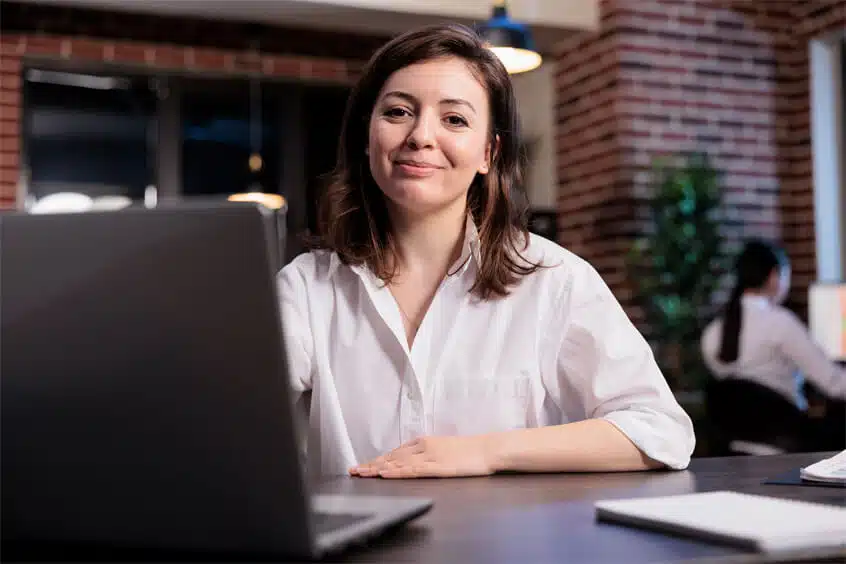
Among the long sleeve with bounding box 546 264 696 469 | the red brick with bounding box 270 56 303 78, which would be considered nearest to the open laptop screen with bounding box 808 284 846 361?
the long sleeve with bounding box 546 264 696 469

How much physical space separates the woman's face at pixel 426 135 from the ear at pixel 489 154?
0.08 metres

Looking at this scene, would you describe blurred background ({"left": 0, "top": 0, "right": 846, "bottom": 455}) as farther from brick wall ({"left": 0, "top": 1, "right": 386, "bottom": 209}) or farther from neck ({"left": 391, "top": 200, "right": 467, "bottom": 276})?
neck ({"left": 391, "top": 200, "right": 467, "bottom": 276})

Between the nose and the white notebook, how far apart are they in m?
0.81

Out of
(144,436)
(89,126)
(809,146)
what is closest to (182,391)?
(144,436)

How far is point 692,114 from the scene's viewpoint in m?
5.30

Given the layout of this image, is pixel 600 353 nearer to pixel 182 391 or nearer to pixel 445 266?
pixel 445 266

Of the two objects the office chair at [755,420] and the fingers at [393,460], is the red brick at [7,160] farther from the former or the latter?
the fingers at [393,460]

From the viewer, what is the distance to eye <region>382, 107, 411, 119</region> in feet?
5.46

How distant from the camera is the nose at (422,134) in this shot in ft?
5.30

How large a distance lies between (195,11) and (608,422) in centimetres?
448

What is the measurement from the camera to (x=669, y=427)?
56.5 inches

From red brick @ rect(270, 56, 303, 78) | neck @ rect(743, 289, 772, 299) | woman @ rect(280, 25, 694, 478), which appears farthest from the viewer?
red brick @ rect(270, 56, 303, 78)

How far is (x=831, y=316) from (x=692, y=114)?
1.55m

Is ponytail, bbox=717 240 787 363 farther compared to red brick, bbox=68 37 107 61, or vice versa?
red brick, bbox=68 37 107 61
